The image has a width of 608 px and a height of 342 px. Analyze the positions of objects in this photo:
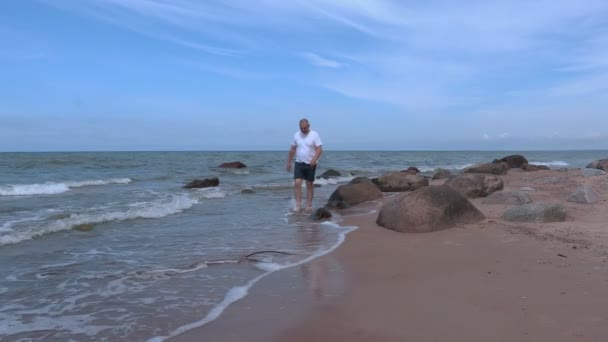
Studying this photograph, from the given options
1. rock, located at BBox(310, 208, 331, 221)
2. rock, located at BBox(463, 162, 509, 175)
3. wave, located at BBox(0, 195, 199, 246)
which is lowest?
→ wave, located at BBox(0, 195, 199, 246)

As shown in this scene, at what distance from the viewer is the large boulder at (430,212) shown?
6250mm

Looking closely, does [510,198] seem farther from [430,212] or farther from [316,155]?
[316,155]

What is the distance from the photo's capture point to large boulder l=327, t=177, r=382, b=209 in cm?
1047

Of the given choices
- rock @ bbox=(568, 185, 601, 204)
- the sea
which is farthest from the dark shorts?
rock @ bbox=(568, 185, 601, 204)

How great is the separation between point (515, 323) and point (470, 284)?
0.84 meters

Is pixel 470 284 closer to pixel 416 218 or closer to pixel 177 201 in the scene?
pixel 416 218

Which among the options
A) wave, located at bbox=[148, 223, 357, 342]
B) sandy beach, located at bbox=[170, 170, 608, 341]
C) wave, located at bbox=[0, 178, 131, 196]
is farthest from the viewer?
wave, located at bbox=[0, 178, 131, 196]

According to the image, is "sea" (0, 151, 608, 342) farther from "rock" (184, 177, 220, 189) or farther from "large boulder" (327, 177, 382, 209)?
"rock" (184, 177, 220, 189)

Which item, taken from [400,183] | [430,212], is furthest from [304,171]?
[400,183]

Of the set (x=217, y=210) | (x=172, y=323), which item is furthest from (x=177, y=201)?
(x=172, y=323)

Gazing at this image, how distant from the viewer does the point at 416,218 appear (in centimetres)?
630

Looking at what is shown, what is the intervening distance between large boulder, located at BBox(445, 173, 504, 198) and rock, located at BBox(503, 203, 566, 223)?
313 centimetres

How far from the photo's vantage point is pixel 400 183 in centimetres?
1377

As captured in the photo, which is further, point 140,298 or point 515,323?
point 140,298
